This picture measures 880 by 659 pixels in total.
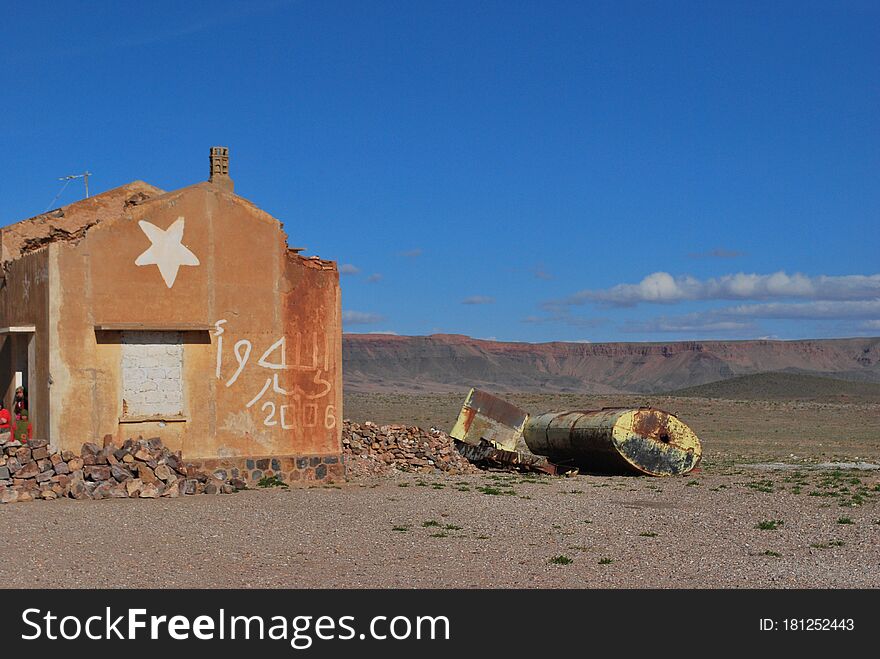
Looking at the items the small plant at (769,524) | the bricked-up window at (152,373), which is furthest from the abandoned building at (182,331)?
the small plant at (769,524)

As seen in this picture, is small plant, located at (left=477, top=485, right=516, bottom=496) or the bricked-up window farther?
small plant, located at (left=477, top=485, right=516, bottom=496)

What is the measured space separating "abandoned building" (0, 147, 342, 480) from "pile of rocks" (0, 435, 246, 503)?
1.35 ft

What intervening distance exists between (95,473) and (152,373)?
210cm

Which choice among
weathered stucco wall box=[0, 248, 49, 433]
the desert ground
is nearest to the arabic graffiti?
the desert ground

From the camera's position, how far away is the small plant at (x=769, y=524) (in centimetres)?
1494

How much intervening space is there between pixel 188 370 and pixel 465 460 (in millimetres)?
8353

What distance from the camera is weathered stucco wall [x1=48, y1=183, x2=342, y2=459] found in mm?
18031

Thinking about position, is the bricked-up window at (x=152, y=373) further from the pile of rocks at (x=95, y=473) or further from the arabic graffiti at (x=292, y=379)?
the arabic graffiti at (x=292, y=379)

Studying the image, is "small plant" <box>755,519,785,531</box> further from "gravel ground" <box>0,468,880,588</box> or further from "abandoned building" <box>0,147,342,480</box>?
"abandoned building" <box>0,147,342,480</box>

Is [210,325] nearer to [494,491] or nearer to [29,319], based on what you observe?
[29,319]

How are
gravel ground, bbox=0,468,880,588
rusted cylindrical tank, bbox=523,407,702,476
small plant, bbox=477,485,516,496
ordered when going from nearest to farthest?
1. gravel ground, bbox=0,468,880,588
2. small plant, bbox=477,485,516,496
3. rusted cylindrical tank, bbox=523,407,702,476

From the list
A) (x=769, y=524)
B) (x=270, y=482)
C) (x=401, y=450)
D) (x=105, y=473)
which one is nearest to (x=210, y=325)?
(x=270, y=482)

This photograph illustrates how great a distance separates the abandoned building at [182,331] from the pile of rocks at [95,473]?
412 millimetres

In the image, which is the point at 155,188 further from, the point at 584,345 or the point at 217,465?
the point at 584,345
